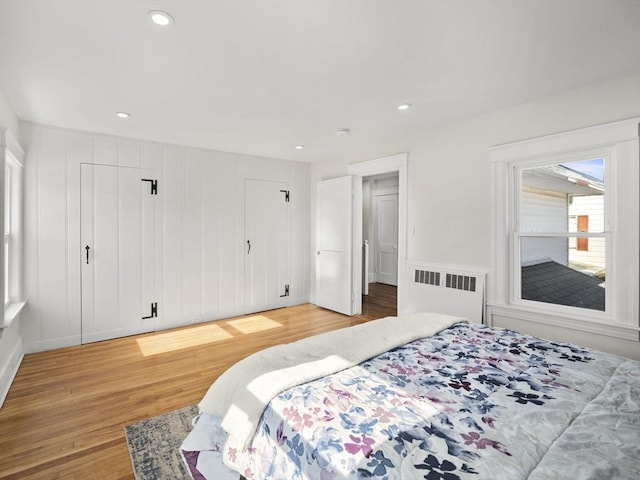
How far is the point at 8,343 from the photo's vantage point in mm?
2838

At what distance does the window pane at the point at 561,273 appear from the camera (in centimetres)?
265

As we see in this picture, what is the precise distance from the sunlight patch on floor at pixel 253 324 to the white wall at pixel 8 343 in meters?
2.14

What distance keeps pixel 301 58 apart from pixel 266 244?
3315mm

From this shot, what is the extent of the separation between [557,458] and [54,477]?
236cm

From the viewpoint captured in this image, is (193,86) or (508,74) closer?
(508,74)

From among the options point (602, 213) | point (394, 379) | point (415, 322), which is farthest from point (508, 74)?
point (394, 379)

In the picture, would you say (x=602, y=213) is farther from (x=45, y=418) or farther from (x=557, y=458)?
(x=45, y=418)

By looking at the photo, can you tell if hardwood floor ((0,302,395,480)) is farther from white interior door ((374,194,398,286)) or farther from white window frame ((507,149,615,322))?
white interior door ((374,194,398,286))

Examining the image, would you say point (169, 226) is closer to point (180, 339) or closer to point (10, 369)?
point (180, 339)

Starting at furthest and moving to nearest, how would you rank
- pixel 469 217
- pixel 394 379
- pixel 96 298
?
pixel 96 298 → pixel 469 217 → pixel 394 379

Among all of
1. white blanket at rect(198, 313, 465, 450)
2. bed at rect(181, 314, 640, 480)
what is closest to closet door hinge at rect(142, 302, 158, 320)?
bed at rect(181, 314, 640, 480)

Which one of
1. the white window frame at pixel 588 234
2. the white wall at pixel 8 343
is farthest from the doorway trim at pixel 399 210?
the white wall at pixel 8 343

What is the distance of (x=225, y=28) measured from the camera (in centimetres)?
184

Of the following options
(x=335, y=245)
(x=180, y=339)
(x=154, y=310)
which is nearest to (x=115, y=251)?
(x=154, y=310)
